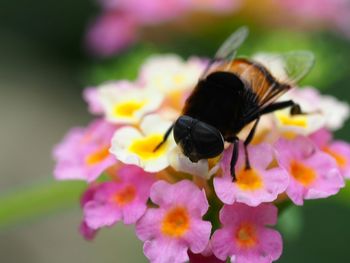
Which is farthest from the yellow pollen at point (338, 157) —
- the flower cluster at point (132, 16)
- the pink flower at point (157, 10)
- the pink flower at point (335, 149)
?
the pink flower at point (157, 10)

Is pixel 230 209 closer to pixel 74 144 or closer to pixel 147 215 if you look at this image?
pixel 147 215

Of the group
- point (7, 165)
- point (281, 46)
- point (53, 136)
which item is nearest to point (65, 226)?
point (7, 165)

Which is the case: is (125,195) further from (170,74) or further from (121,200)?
(170,74)

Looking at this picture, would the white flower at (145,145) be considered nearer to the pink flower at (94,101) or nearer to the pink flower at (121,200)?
the pink flower at (121,200)

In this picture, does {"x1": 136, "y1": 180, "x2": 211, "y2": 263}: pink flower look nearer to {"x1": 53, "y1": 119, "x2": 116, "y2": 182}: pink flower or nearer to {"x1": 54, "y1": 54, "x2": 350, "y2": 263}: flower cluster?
{"x1": 54, "y1": 54, "x2": 350, "y2": 263}: flower cluster

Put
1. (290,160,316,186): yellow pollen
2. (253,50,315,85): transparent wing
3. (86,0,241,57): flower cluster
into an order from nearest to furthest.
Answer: (290,160,316,186): yellow pollen, (253,50,315,85): transparent wing, (86,0,241,57): flower cluster

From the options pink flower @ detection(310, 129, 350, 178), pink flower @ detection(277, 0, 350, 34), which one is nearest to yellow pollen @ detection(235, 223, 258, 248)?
pink flower @ detection(310, 129, 350, 178)
